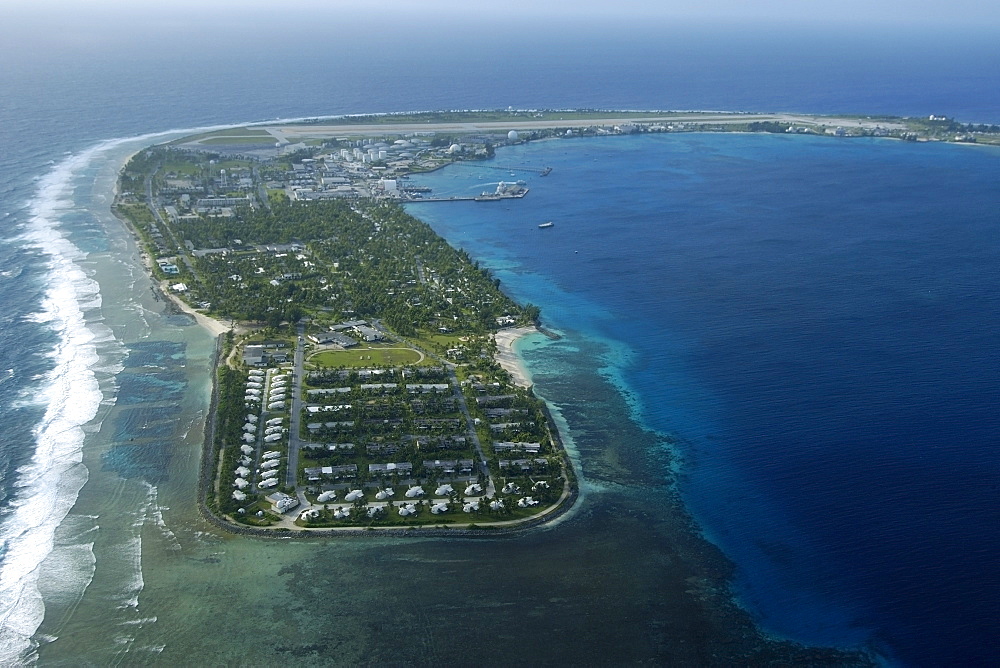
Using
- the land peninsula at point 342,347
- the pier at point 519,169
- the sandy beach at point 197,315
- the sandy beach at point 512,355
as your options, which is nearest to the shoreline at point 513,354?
the sandy beach at point 512,355

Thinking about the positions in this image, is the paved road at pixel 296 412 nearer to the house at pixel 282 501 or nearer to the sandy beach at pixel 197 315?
the house at pixel 282 501

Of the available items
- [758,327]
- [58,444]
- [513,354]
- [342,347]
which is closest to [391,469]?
[342,347]

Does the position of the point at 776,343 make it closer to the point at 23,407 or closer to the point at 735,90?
the point at 23,407

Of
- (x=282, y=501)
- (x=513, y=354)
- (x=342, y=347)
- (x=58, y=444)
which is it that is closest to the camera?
(x=282, y=501)

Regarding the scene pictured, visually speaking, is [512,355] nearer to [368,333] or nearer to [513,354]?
[513,354]

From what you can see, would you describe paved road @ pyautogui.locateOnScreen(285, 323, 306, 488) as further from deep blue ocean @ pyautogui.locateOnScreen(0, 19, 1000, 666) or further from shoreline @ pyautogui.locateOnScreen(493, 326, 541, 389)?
shoreline @ pyautogui.locateOnScreen(493, 326, 541, 389)

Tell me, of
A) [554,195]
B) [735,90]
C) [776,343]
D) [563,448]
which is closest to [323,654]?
[563,448]

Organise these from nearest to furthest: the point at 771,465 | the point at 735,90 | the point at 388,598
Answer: the point at 388,598
the point at 771,465
the point at 735,90
